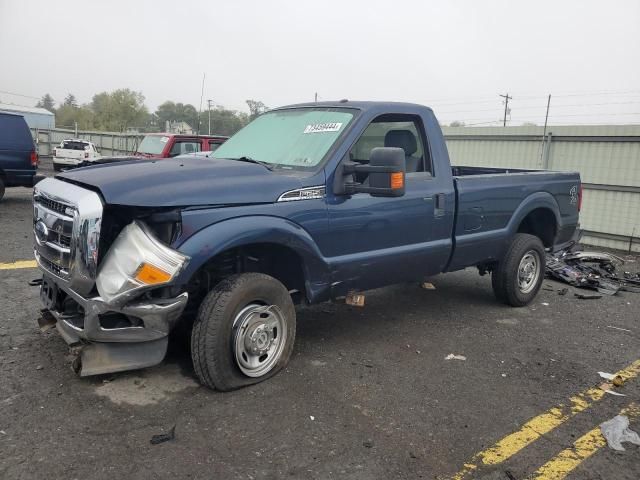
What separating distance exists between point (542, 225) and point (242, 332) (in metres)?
4.27

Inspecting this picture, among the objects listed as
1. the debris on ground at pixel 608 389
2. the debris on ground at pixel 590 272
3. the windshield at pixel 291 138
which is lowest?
the debris on ground at pixel 608 389

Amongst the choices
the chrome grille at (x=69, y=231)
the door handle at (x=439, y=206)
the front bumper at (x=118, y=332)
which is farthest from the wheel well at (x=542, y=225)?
the chrome grille at (x=69, y=231)

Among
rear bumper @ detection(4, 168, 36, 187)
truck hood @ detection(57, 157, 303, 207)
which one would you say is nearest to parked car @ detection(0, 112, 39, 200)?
rear bumper @ detection(4, 168, 36, 187)

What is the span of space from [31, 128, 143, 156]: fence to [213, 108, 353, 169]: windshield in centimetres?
2537

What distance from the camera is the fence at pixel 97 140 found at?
1144 inches

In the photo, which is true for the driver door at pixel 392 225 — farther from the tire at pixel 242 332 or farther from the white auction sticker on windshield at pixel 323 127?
the tire at pixel 242 332

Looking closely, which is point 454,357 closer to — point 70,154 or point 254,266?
point 254,266

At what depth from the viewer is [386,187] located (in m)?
3.77

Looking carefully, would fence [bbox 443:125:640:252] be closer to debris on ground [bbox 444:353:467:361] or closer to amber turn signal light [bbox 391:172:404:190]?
debris on ground [bbox 444:353:467:361]

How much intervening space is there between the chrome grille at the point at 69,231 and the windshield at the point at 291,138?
1.50 metres

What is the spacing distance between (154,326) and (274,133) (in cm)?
211

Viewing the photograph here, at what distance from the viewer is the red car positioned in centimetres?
1261

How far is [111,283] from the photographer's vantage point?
323 centimetres

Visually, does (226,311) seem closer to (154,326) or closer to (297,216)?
(154,326)
